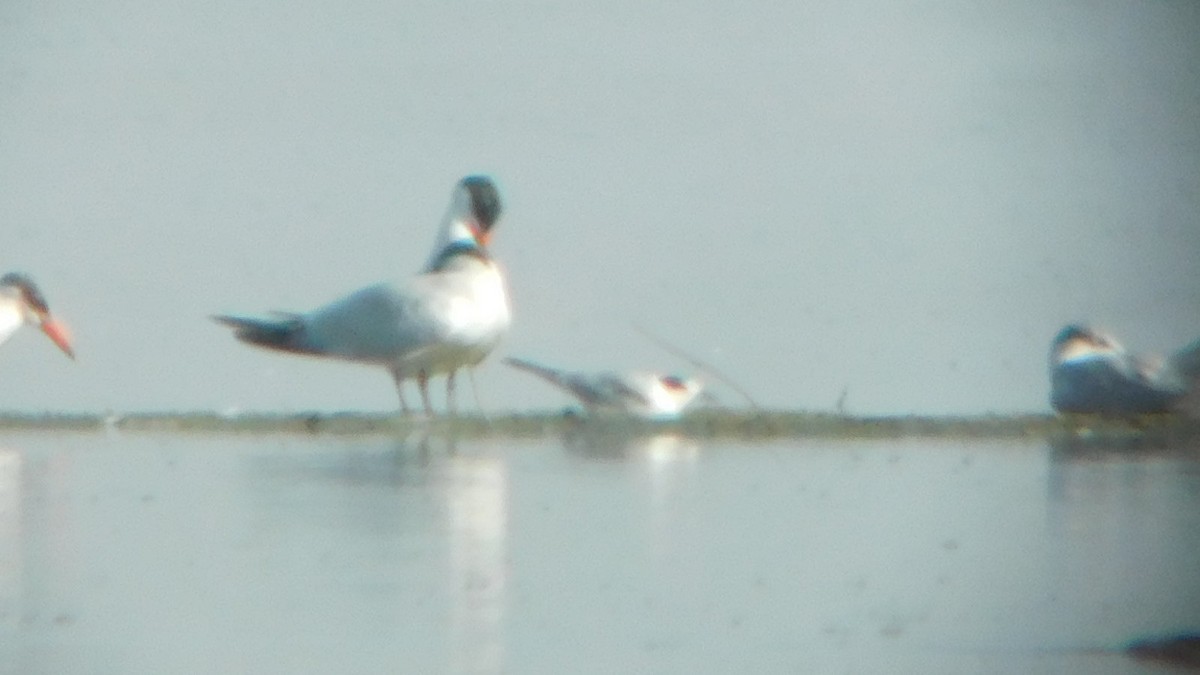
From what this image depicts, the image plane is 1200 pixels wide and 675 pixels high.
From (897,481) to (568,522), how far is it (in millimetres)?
1924

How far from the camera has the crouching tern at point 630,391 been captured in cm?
1295

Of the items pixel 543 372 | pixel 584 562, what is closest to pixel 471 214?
pixel 543 372

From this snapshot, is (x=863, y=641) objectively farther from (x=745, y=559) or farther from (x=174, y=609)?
(x=174, y=609)

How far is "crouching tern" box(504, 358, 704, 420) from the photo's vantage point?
12945 millimetres

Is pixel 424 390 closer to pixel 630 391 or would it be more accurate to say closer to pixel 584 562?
pixel 630 391

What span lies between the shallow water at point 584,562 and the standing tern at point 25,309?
7.59 m

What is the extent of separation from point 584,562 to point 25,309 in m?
11.4

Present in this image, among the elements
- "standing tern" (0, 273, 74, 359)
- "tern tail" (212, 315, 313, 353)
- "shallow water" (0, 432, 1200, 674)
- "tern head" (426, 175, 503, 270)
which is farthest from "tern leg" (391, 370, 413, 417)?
"standing tern" (0, 273, 74, 359)

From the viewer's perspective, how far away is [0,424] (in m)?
11.3

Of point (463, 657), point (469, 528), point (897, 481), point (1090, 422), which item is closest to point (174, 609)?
point (463, 657)

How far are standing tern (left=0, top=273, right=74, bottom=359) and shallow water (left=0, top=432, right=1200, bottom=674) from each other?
299 inches

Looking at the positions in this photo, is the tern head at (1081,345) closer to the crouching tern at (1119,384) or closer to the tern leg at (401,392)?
the crouching tern at (1119,384)

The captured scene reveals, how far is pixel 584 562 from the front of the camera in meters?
6.70

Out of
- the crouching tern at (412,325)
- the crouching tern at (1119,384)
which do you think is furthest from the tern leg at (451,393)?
the crouching tern at (1119,384)
